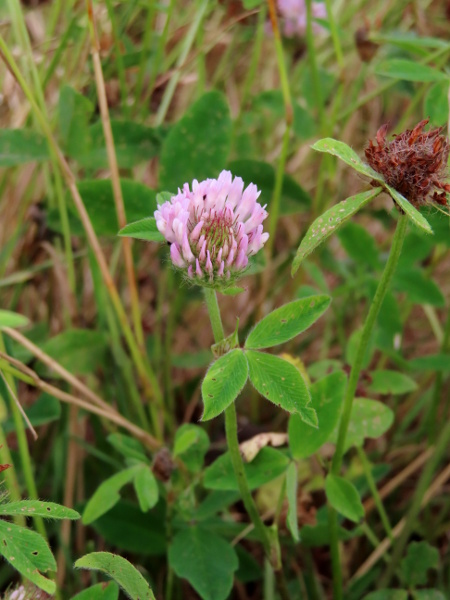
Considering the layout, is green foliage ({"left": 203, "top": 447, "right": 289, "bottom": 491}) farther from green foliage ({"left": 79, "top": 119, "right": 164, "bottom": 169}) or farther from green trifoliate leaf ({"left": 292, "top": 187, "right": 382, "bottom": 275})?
green foliage ({"left": 79, "top": 119, "right": 164, "bottom": 169})

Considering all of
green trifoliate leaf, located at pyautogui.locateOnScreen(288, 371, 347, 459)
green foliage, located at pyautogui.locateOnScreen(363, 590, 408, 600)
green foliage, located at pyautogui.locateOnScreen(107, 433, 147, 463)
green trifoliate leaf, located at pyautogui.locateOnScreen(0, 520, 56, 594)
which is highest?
green trifoliate leaf, located at pyautogui.locateOnScreen(288, 371, 347, 459)

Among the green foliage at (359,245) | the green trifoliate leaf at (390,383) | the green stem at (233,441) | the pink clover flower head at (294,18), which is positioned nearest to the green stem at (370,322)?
the green stem at (233,441)

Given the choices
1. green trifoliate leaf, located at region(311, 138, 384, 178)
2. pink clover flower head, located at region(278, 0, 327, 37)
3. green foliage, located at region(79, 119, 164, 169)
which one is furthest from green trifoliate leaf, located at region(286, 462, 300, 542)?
pink clover flower head, located at region(278, 0, 327, 37)

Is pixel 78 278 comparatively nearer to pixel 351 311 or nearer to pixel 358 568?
pixel 351 311

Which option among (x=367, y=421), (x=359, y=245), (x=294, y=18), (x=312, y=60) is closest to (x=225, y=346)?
(x=367, y=421)

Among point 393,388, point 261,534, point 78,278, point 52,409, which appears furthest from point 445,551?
point 78,278

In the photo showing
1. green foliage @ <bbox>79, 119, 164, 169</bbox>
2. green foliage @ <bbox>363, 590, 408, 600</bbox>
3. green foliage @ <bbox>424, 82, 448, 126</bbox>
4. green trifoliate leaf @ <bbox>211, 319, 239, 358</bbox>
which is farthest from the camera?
green foliage @ <bbox>79, 119, 164, 169</bbox>
